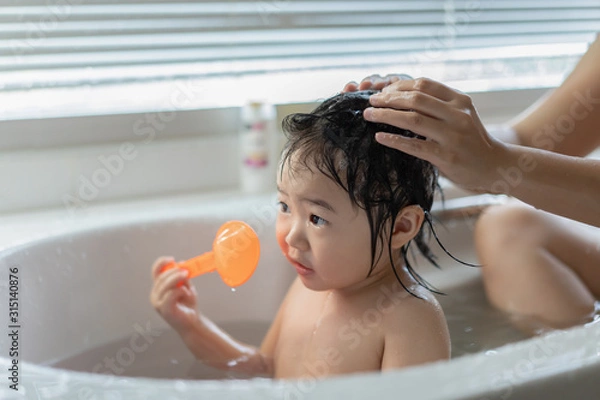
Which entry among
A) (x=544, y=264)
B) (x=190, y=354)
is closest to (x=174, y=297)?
(x=190, y=354)

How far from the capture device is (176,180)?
1.65m

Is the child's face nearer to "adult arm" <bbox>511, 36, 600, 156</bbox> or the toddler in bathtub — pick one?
the toddler in bathtub

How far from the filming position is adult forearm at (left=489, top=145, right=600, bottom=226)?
38.0 inches

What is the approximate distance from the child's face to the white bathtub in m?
0.20

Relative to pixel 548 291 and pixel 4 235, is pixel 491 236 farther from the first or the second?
pixel 4 235

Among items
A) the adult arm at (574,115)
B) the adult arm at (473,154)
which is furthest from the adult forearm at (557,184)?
the adult arm at (574,115)

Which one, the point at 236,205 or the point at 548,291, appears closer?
the point at 548,291

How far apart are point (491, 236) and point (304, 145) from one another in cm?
56

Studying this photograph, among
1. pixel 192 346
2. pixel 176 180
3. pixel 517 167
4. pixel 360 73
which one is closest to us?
pixel 517 167

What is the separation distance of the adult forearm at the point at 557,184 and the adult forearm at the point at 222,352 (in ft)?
1.56

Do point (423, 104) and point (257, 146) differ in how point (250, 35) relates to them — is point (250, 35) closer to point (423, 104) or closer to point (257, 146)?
point (257, 146)

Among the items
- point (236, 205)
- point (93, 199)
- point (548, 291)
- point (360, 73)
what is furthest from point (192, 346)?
point (360, 73)

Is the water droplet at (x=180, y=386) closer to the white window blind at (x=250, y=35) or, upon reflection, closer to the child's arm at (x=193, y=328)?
the child's arm at (x=193, y=328)

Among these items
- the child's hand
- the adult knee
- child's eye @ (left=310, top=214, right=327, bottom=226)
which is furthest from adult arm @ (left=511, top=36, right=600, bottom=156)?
the child's hand
